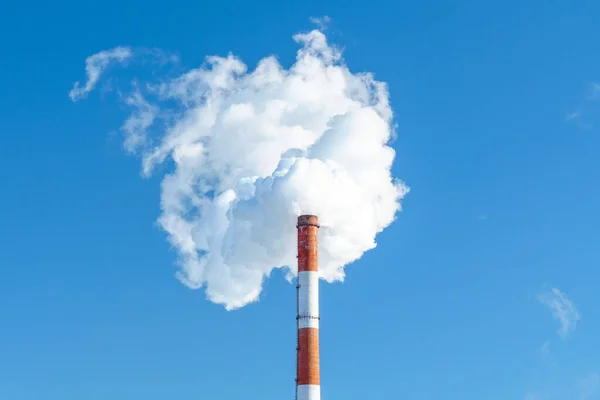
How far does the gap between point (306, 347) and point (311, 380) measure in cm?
180

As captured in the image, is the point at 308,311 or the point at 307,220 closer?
the point at 308,311

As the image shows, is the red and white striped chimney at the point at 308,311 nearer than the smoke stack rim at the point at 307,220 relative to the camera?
Yes

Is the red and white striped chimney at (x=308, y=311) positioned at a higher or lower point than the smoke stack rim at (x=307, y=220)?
lower

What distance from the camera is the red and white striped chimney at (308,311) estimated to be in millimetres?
43750

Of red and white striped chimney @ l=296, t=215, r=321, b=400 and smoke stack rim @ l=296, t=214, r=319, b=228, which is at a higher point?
smoke stack rim @ l=296, t=214, r=319, b=228

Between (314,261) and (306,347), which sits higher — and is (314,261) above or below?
above

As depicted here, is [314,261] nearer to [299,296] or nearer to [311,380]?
[299,296]

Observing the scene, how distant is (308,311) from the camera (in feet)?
148

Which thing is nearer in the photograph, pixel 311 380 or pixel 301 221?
pixel 311 380

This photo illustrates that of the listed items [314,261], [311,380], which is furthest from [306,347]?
[314,261]

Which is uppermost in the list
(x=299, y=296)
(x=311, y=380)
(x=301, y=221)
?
(x=301, y=221)

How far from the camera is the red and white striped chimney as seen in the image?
4375 centimetres

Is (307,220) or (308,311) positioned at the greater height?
(307,220)

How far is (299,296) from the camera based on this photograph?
149 ft
